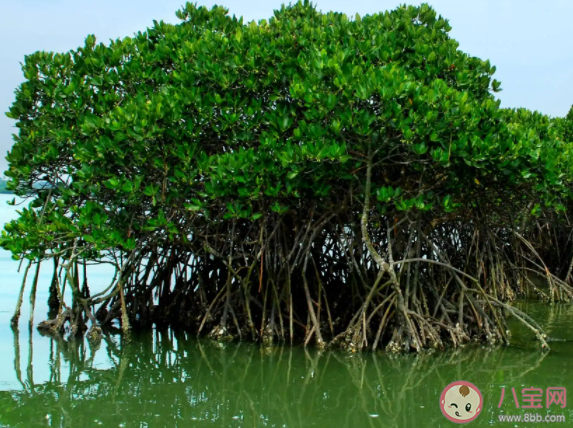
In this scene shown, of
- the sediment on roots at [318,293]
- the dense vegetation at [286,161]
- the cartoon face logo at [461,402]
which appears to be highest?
the dense vegetation at [286,161]

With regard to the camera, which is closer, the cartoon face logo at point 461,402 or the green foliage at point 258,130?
the cartoon face logo at point 461,402

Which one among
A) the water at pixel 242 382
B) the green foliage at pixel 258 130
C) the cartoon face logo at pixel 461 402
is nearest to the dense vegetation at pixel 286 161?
the green foliage at pixel 258 130

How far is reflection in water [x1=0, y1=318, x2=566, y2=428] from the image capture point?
4785 mm

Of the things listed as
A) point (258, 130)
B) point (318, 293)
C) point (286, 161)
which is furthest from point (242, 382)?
point (258, 130)

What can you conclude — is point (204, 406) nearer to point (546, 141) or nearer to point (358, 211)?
point (358, 211)

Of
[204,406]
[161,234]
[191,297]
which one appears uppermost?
[161,234]

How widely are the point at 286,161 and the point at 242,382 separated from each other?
1.74 meters

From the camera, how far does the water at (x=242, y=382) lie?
4793 millimetres

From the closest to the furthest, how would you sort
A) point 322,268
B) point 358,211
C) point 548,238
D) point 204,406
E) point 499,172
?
point 204,406 < point 499,172 < point 358,211 < point 322,268 < point 548,238

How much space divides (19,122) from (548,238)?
8.84 meters

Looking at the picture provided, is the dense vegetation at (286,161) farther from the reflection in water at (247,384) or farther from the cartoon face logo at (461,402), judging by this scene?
the cartoon face logo at (461,402)

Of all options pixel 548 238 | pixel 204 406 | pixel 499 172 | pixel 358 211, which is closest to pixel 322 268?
pixel 358 211

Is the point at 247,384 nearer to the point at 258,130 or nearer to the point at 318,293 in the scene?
the point at 318,293

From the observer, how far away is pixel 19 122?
25.1 feet
